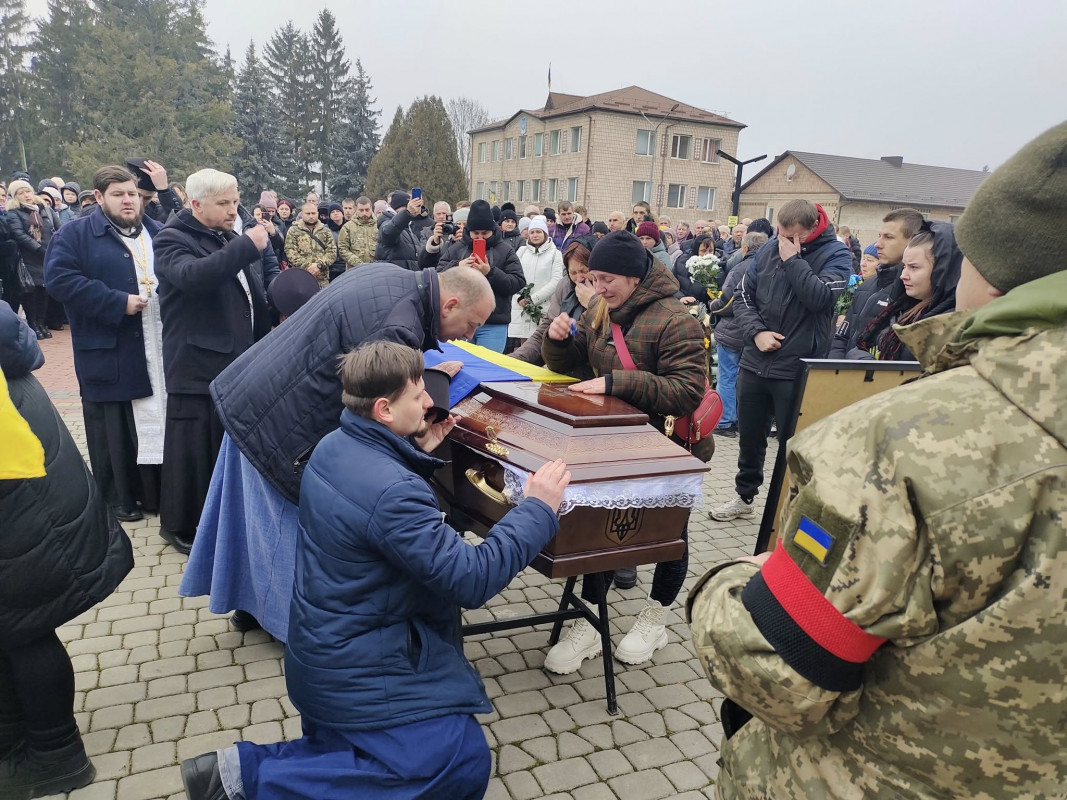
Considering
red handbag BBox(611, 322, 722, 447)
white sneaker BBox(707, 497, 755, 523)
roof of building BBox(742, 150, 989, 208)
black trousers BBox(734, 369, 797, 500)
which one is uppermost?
roof of building BBox(742, 150, 989, 208)

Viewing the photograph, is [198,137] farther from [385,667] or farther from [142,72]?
[385,667]

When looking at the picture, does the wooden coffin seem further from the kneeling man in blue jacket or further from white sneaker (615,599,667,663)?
white sneaker (615,599,667,663)

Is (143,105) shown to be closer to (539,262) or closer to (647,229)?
(539,262)

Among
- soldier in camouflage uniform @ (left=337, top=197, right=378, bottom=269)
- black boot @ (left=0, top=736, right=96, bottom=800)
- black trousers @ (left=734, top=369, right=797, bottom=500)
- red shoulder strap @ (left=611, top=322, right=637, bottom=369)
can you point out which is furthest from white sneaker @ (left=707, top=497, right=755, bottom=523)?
soldier in camouflage uniform @ (left=337, top=197, right=378, bottom=269)

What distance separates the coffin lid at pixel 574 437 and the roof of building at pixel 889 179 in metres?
41.2

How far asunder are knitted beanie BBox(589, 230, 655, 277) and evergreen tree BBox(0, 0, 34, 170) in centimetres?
4304

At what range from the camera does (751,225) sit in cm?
1046

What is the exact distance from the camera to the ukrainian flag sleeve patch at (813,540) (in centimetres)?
101

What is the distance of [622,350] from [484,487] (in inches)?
36.8

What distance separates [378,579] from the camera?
1936 mm

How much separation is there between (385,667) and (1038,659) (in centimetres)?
152

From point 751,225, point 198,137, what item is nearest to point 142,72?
point 198,137

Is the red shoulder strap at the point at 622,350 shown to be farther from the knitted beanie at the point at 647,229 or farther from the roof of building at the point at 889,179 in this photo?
the roof of building at the point at 889,179

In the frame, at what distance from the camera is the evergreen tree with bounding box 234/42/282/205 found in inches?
1421
